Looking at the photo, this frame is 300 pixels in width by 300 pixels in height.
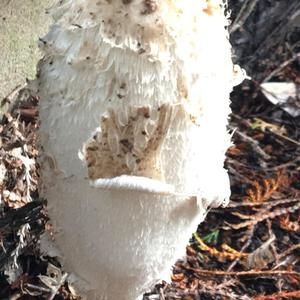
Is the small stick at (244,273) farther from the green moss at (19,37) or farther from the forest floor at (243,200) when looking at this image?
the green moss at (19,37)

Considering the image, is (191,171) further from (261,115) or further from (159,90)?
(261,115)

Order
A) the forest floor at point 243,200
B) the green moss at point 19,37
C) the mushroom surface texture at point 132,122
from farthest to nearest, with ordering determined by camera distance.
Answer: the green moss at point 19,37, the forest floor at point 243,200, the mushroom surface texture at point 132,122

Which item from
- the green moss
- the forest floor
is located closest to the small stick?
the forest floor

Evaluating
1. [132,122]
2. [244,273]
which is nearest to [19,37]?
[132,122]

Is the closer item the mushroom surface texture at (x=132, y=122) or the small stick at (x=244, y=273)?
the mushroom surface texture at (x=132, y=122)

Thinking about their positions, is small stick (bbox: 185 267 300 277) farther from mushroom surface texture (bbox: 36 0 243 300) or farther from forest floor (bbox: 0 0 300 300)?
mushroom surface texture (bbox: 36 0 243 300)

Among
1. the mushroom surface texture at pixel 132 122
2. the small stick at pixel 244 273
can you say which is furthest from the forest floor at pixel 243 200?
the mushroom surface texture at pixel 132 122

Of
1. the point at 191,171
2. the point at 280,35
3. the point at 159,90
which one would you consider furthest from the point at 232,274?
the point at 280,35
